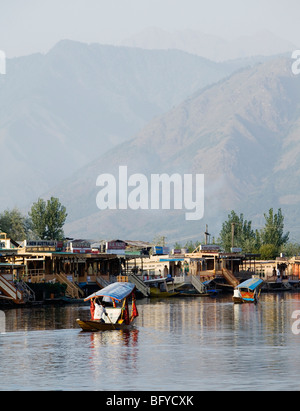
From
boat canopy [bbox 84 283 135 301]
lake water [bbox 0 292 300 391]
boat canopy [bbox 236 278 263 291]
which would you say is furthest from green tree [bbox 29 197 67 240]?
boat canopy [bbox 84 283 135 301]

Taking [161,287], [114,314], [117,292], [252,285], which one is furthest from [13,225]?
[117,292]

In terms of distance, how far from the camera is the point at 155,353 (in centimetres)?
6059

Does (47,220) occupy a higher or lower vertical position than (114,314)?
higher

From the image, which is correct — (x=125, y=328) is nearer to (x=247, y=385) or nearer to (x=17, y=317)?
(x=17, y=317)

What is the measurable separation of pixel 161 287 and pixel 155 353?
76215mm

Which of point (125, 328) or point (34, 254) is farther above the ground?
point (34, 254)

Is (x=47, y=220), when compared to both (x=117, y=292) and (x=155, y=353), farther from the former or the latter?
(x=155, y=353)

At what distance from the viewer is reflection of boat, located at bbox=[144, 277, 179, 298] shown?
430 feet

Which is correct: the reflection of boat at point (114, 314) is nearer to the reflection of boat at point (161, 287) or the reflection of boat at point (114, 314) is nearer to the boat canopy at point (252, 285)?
the boat canopy at point (252, 285)

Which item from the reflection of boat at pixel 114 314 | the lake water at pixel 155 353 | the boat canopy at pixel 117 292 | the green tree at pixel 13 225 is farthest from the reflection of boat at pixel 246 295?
the green tree at pixel 13 225

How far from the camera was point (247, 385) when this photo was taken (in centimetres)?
4781

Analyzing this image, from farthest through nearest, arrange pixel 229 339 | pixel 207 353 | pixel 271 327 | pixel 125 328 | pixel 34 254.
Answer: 1. pixel 34 254
2. pixel 271 327
3. pixel 125 328
4. pixel 229 339
5. pixel 207 353
